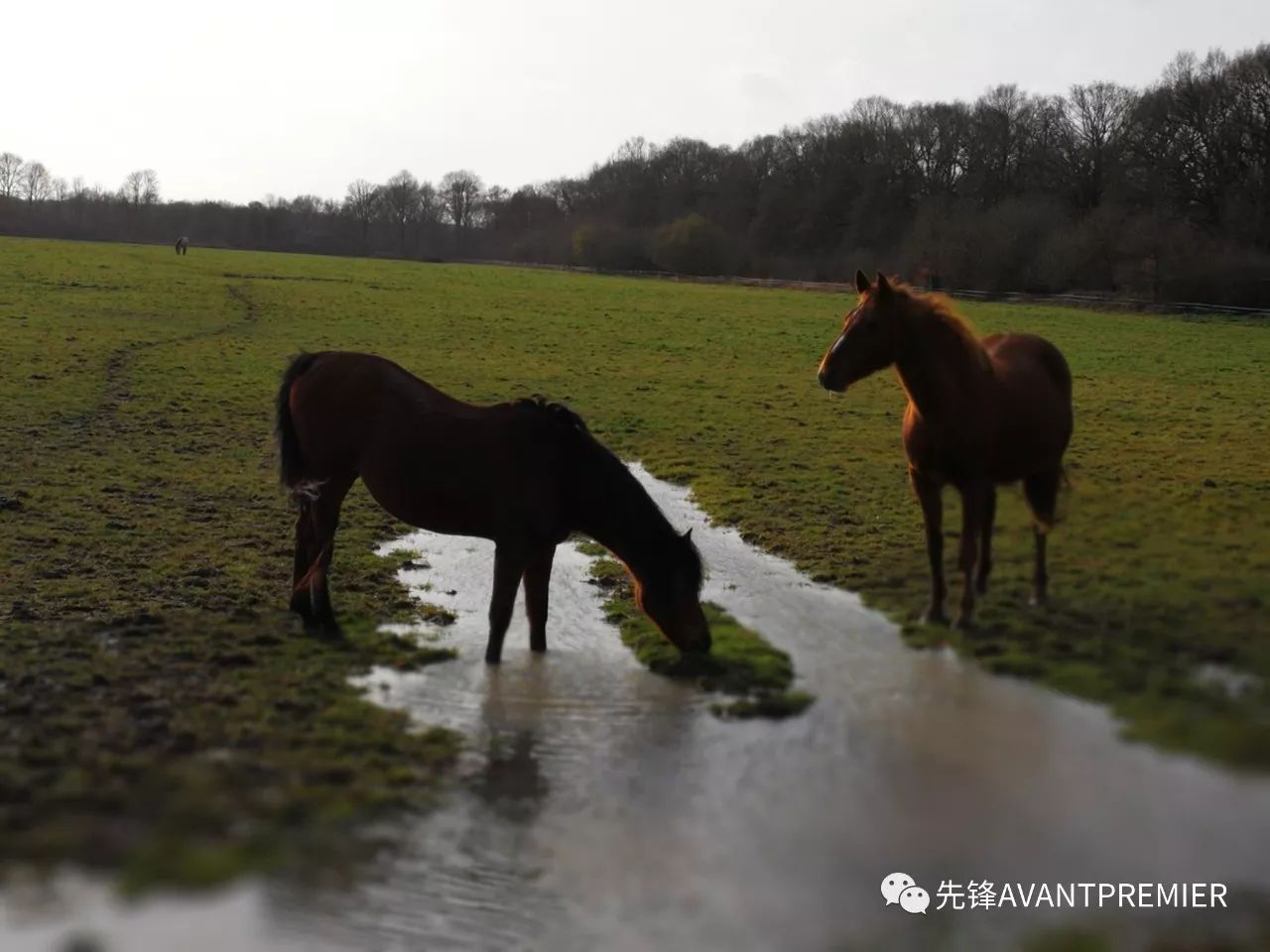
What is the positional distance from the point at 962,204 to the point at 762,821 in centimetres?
5777

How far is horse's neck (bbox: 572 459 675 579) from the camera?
22.8 ft

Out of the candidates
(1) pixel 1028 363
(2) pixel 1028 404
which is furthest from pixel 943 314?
(1) pixel 1028 363

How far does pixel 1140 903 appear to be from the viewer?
3842mm

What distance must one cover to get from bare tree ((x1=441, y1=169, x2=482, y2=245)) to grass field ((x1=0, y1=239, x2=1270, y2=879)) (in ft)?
345

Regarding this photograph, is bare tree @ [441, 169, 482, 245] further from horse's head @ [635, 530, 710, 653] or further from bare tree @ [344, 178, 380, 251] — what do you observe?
horse's head @ [635, 530, 710, 653]

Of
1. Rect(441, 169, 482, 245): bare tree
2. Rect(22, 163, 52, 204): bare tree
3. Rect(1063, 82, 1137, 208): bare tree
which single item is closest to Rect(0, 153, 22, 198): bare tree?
Rect(22, 163, 52, 204): bare tree

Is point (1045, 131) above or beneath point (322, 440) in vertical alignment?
above

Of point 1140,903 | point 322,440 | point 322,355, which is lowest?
point 1140,903

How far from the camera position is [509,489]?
22.4 ft

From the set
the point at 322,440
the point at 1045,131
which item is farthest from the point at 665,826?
the point at 1045,131

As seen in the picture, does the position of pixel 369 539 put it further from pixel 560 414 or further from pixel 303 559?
pixel 560 414

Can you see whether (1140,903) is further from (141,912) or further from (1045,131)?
(1045,131)

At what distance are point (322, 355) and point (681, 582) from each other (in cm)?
312

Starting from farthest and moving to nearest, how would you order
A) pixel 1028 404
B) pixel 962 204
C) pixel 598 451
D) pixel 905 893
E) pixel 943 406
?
pixel 962 204 → pixel 1028 404 → pixel 598 451 → pixel 943 406 → pixel 905 893
